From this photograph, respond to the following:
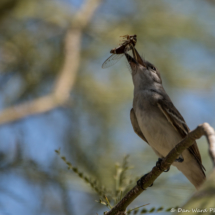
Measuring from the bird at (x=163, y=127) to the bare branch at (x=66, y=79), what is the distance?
0.91 m

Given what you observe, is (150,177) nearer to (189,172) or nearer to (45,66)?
(189,172)

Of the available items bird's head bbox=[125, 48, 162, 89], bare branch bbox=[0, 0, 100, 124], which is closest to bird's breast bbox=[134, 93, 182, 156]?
bird's head bbox=[125, 48, 162, 89]

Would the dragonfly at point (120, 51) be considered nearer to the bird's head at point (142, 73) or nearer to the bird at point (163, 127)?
the bird's head at point (142, 73)

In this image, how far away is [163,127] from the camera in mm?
3721

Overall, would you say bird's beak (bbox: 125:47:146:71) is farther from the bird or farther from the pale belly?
the pale belly

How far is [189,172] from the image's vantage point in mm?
3936

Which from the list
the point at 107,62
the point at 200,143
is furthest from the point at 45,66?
the point at 200,143

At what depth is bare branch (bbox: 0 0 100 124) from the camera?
13.3 ft

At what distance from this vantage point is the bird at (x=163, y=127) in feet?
12.1

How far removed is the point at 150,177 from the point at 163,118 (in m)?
1.31

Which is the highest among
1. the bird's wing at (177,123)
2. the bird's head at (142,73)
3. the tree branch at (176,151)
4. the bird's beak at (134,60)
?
the bird's beak at (134,60)

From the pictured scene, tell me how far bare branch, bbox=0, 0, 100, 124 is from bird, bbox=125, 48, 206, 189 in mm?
915

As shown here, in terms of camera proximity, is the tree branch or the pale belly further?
the pale belly

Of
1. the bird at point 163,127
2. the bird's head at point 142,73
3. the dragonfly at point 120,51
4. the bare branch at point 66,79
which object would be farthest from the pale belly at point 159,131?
the bare branch at point 66,79
